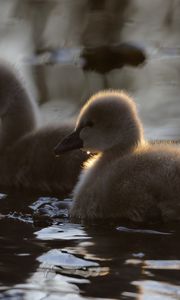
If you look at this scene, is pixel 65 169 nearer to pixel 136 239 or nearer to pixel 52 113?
pixel 136 239

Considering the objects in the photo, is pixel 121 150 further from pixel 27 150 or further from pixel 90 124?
pixel 27 150

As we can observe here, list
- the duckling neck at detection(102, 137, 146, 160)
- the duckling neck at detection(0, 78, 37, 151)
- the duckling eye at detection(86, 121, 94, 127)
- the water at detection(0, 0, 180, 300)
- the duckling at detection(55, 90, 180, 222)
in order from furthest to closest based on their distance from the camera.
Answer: the duckling neck at detection(0, 78, 37, 151)
the duckling eye at detection(86, 121, 94, 127)
the duckling neck at detection(102, 137, 146, 160)
the duckling at detection(55, 90, 180, 222)
the water at detection(0, 0, 180, 300)

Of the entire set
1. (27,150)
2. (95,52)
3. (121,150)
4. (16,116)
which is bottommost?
(121,150)

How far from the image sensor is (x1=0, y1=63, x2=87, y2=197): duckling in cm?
600

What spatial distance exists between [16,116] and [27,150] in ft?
1.12

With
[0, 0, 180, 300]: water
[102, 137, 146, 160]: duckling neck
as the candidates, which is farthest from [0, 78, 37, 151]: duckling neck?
[102, 137, 146, 160]: duckling neck

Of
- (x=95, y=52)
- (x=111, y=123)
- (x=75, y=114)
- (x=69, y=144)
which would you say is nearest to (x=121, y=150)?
(x=111, y=123)

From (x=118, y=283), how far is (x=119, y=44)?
649 cm

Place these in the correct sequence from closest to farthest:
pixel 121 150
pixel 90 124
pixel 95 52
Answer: pixel 121 150 < pixel 90 124 < pixel 95 52

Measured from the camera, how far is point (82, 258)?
448 centimetres

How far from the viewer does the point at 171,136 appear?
264 inches

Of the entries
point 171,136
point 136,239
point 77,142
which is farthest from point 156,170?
point 171,136

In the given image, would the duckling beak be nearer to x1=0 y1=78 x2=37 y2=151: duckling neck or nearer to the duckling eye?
the duckling eye

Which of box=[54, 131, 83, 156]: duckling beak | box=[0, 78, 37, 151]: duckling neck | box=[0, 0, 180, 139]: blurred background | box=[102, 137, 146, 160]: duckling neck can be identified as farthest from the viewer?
box=[0, 0, 180, 139]: blurred background
